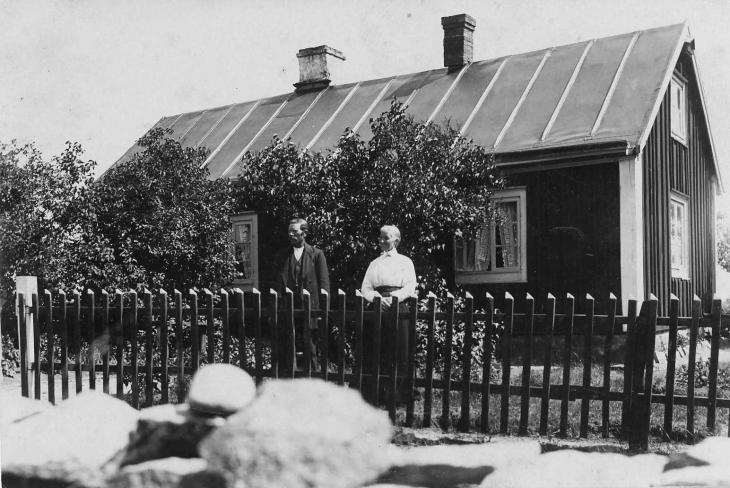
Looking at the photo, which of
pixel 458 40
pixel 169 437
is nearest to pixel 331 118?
pixel 458 40

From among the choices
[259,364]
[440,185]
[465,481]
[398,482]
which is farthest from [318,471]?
[440,185]

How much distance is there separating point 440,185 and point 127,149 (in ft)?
34.3

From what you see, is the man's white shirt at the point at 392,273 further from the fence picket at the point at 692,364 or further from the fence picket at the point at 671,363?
the fence picket at the point at 692,364

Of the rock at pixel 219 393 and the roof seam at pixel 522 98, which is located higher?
the roof seam at pixel 522 98

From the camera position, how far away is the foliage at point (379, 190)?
33.6 ft

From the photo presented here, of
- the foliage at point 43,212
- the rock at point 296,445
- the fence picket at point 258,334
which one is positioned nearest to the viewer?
the rock at point 296,445

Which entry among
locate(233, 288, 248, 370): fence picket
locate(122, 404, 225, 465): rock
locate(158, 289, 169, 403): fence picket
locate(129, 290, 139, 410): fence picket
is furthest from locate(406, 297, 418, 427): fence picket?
locate(129, 290, 139, 410): fence picket

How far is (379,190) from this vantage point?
10234mm

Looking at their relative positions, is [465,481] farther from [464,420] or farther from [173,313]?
[173,313]

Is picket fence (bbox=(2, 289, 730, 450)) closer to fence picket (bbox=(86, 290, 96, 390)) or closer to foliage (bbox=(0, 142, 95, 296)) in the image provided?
fence picket (bbox=(86, 290, 96, 390))

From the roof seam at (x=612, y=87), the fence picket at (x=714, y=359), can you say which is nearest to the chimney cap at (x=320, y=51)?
the roof seam at (x=612, y=87)

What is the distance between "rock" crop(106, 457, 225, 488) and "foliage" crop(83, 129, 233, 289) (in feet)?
20.4

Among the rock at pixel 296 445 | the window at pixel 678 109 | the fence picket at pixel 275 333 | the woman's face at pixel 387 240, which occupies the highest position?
the window at pixel 678 109

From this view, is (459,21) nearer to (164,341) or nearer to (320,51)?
(320,51)
